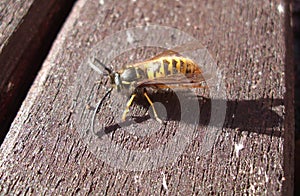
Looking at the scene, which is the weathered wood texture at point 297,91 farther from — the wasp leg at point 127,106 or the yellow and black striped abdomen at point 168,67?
the wasp leg at point 127,106

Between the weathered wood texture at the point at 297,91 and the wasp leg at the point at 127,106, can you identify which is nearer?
the wasp leg at the point at 127,106

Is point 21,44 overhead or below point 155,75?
overhead

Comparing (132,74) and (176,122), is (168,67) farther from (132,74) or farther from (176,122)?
(176,122)

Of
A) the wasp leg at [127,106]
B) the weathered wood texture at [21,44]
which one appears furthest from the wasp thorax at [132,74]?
the weathered wood texture at [21,44]

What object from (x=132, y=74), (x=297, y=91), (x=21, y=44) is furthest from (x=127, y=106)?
(x=297, y=91)

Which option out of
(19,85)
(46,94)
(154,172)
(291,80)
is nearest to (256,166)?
(154,172)
